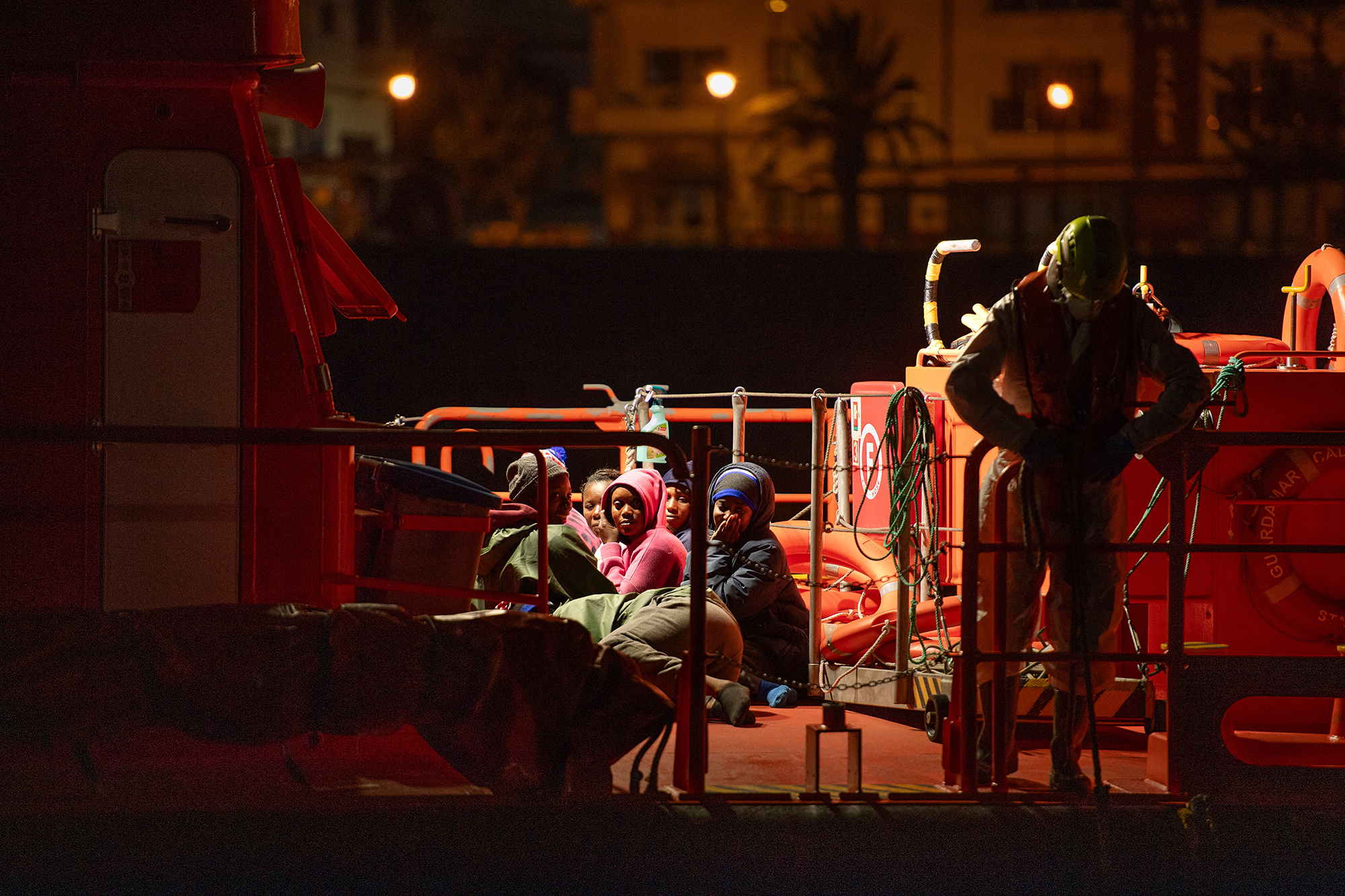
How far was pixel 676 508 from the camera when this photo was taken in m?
6.71

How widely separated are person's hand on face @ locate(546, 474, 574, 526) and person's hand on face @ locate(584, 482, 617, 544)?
224 mm

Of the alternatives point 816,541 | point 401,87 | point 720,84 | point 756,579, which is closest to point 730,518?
point 756,579

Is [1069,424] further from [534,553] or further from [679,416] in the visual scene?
[679,416]

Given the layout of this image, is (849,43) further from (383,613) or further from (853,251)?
(383,613)

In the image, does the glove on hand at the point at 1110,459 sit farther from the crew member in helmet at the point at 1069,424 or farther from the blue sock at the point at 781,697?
the blue sock at the point at 781,697

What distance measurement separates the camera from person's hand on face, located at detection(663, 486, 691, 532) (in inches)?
262

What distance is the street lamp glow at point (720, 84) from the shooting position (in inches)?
915

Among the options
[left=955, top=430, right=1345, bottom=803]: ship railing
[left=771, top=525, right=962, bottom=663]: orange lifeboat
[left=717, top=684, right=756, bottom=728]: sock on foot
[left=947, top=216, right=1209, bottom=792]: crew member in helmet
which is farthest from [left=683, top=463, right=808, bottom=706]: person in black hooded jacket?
[left=955, top=430, right=1345, bottom=803]: ship railing

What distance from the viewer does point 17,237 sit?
13.3ft

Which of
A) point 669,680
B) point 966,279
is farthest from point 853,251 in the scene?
point 669,680

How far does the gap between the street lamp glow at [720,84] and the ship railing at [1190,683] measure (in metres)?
20.1

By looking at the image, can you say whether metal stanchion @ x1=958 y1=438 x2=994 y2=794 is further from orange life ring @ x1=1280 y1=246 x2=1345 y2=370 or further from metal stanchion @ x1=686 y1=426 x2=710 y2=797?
orange life ring @ x1=1280 y1=246 x2=1345 y2=370

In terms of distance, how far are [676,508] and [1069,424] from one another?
279 centimetres

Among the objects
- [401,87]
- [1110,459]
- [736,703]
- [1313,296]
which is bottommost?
[736,703]
